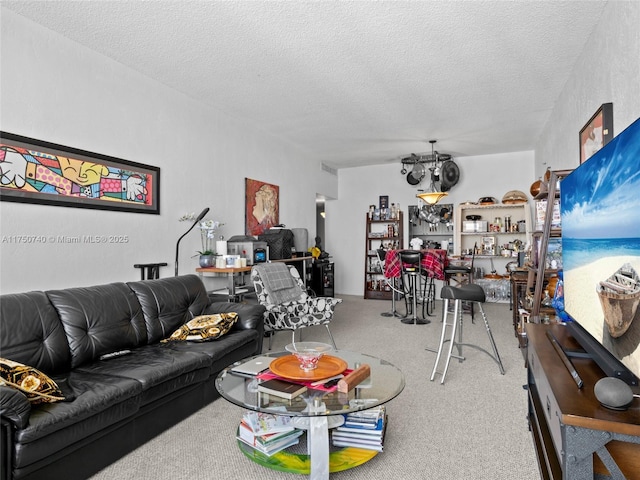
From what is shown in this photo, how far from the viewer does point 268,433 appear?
6.37ft

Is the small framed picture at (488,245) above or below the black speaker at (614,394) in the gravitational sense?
above

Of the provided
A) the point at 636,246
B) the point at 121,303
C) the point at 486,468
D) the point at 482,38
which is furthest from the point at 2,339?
the point at 482,38

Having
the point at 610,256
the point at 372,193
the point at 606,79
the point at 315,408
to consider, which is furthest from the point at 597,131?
the point at 372,193

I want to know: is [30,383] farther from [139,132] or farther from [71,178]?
[139,132]

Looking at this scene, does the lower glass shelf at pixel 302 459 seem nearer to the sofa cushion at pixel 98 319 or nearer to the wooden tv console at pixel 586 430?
the wooden tv console at pixel 586 430

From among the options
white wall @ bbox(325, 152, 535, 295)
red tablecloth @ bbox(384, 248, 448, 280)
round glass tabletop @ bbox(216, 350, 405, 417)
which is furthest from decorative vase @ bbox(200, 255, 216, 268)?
white wall @ bbox(325, 152, 535, 295)

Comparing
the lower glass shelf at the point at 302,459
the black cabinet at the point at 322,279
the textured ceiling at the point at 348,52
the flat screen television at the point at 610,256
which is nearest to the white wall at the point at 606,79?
the textured ceiling at the point at 348,52

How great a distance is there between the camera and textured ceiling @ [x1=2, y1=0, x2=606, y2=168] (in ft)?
8.87

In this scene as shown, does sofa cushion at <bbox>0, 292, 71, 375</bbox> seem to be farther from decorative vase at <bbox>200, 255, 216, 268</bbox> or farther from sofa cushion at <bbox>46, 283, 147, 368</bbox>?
decorative vase at <bbox>200, 255, 216, 268</bbox>

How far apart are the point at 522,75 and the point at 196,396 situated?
4.11 metres

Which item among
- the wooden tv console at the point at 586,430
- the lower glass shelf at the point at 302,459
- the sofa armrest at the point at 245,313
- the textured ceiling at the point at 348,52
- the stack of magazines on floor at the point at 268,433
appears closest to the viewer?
the wooden tv console at the point at 586,430

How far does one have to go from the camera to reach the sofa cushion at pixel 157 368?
214cm

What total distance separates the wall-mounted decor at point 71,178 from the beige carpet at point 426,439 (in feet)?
6.43

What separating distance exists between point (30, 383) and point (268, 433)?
113 cm
